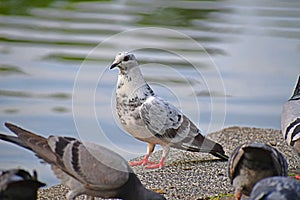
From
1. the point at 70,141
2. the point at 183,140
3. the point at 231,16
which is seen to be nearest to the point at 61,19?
the point at 231,16

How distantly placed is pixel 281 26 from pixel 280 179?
10.3 metres

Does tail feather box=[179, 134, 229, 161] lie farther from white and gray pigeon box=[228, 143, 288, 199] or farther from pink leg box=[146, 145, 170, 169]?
white and gray pigeon box=[228, 143, 288, 199]

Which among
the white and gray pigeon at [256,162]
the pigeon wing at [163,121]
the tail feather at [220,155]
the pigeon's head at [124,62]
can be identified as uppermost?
the pigeon's head at [124,62]

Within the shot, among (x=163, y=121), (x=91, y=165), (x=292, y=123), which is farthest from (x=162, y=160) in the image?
(x=91, y=165)

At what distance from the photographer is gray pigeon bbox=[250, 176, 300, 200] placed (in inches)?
190

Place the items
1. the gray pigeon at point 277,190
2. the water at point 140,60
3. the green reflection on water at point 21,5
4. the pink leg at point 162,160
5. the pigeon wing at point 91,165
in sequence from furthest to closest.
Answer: the green reflection on water at point 21,5, the water at point 140,60, the pink leg at point 162,160, the pigeon wing at point 91,165, the gray pigeon at point 277,190

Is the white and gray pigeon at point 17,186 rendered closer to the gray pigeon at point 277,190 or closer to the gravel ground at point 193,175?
the gray pigeon at point 277,190

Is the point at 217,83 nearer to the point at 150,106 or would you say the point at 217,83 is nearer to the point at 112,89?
the point at 112,89

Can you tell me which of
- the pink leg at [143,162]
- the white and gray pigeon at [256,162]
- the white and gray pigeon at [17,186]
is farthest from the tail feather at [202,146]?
the white and gray pigeon at [17,186]

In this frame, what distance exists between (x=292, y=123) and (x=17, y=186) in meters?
3.21

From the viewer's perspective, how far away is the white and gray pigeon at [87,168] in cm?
575

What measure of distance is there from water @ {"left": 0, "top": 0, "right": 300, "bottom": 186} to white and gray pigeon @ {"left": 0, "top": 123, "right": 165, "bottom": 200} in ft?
6.51

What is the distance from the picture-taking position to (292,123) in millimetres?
7422

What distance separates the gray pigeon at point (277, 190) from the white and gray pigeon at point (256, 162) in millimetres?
409
